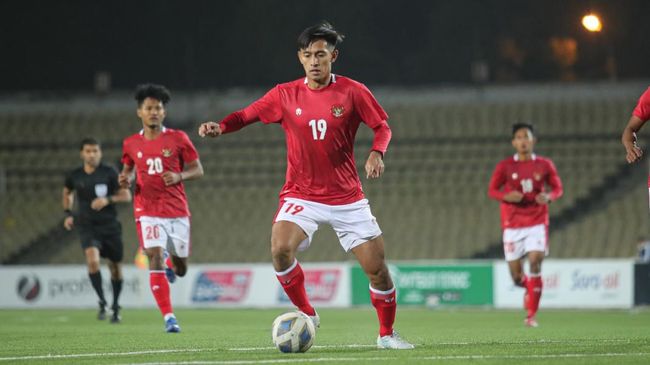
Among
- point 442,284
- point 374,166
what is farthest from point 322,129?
point 442,284

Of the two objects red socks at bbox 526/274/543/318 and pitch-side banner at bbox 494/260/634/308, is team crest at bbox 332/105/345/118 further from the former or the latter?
pitch-side banner at bbox 494/260/634/308

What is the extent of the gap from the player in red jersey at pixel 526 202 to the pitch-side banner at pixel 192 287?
24.5 feet

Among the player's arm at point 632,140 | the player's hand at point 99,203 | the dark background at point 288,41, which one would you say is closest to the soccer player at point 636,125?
the player's arm at point 632,140

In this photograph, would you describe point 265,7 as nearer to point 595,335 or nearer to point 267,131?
point 267,131

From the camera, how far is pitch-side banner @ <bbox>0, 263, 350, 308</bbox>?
2106 centimetres

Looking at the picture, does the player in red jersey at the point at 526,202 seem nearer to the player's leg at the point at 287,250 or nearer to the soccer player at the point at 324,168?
the soccer player at the point at 324,168

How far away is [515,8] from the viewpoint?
26.1 m

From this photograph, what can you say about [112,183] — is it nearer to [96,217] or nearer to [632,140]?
[96,217]

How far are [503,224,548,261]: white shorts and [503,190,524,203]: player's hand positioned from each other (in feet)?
1.26

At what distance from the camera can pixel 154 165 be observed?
38.5 ft

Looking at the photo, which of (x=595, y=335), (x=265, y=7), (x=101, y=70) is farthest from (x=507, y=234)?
(x=101, y=70)

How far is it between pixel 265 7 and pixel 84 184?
13.4m

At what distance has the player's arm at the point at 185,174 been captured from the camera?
11.0 metres

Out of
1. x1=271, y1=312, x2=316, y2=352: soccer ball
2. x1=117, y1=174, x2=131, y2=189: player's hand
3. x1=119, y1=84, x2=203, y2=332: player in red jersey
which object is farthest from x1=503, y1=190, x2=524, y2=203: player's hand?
x1=271, y1=312, x2=316, y2=352: soccer ball
